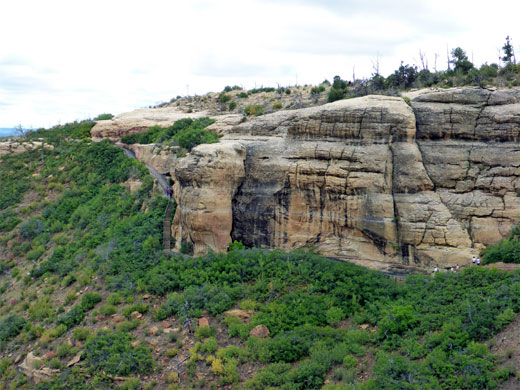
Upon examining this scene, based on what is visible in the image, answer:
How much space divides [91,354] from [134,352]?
2.05 meters

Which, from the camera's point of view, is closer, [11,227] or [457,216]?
[457,216]

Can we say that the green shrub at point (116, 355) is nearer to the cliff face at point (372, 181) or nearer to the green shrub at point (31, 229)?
the cliff face at point (372, 181)

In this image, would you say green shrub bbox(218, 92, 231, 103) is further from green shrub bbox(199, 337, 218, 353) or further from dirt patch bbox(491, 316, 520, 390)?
dirt patch bbox(491, 316, 520, 390)

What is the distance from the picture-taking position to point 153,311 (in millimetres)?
20750

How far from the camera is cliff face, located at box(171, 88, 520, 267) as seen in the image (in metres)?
20.4

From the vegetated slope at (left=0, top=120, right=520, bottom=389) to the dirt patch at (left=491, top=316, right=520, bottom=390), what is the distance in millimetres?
245

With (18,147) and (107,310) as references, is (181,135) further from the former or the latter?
(18,147)

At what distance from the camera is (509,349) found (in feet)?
43.5

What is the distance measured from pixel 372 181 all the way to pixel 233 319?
363 inches

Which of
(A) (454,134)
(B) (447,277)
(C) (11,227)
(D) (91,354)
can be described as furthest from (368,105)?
(C) (11,227)

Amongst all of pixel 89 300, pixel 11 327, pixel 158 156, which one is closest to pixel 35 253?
pixel 11 327

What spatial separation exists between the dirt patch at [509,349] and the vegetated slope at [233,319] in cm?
24

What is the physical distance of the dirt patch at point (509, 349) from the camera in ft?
39.9

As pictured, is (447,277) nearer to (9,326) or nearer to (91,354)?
(91,354)
